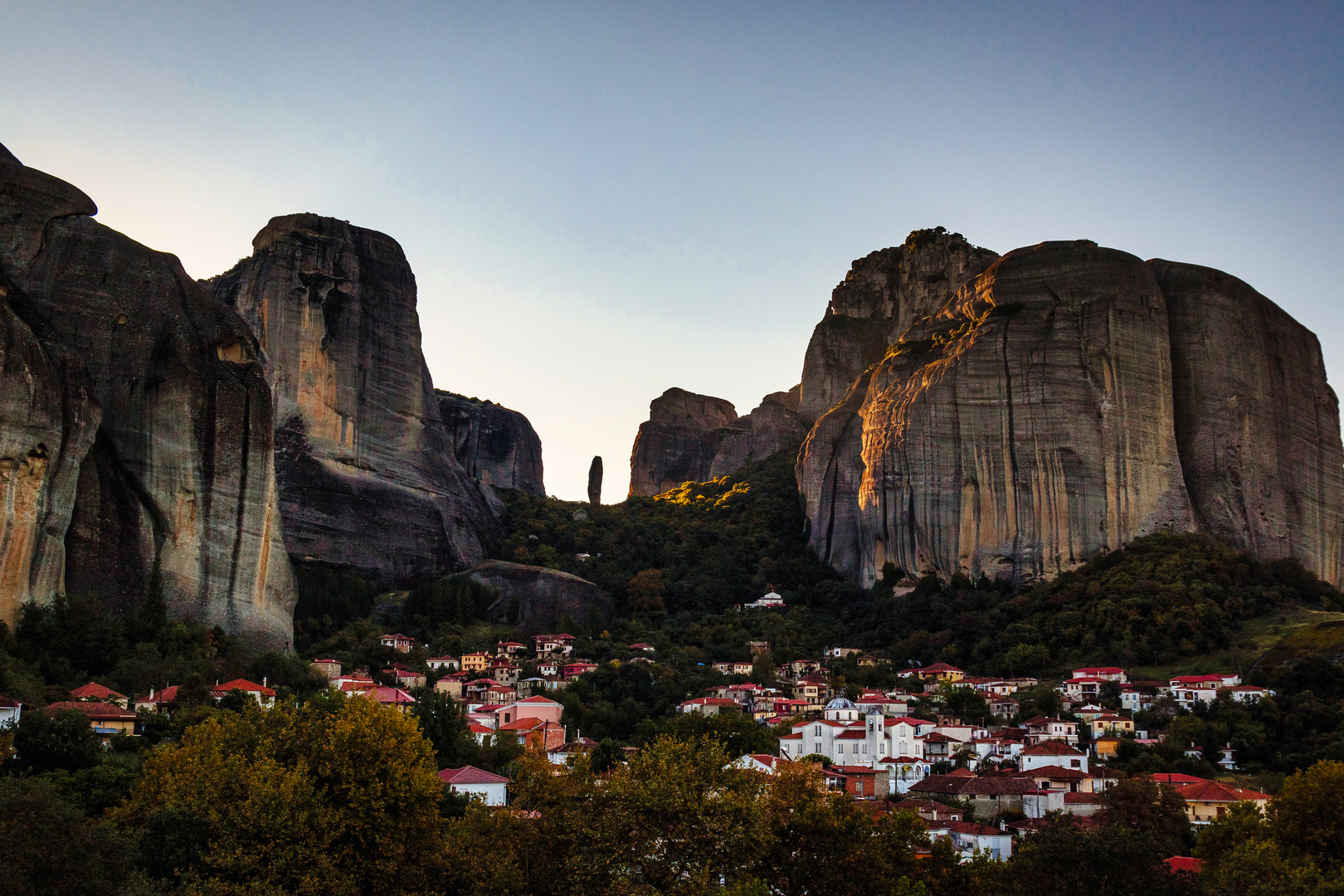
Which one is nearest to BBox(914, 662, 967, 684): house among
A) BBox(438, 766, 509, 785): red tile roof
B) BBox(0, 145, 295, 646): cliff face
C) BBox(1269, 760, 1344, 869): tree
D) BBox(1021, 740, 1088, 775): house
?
BBox(1021, 740, 1088, 775): house

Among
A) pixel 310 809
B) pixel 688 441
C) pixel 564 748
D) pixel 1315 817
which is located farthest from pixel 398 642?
pixel 688 441

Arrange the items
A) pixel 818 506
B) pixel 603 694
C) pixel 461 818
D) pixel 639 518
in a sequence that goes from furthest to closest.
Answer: pixel 639 518 → pixel 818 506 → pixel 603 694 → pixel 461 818

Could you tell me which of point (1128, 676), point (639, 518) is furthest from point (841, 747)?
point (639, 518)

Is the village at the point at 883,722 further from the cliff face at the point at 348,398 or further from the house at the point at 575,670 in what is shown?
the cliff face at the point at 348,398

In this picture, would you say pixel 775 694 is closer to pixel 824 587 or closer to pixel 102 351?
pixel 824 587

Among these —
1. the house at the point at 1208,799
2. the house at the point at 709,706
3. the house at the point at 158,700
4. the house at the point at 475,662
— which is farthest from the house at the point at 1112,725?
the house at the point at 158,700

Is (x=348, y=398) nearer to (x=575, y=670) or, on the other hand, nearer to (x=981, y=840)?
(x=575, y=670)
